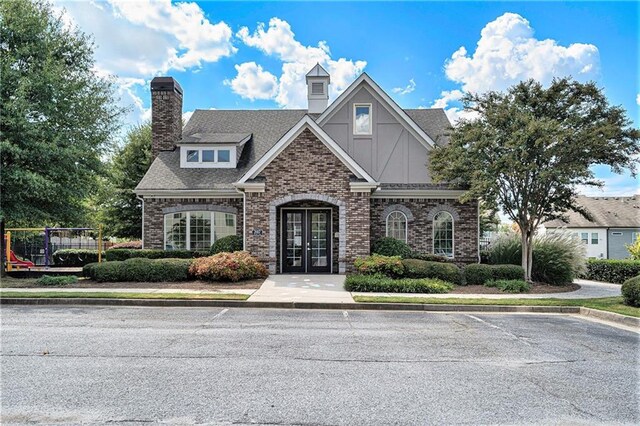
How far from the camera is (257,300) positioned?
12.1 metres

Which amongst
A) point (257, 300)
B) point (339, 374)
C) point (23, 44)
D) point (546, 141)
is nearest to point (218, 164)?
point (23, 44)

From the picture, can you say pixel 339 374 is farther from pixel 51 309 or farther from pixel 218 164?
pixel 218 164

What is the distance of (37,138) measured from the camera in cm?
1554

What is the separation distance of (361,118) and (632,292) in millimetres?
12752

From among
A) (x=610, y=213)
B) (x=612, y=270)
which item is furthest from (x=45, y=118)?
(x=610, y=213)

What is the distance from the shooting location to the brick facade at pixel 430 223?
63.0 feet

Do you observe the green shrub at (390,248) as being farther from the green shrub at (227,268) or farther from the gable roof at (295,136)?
the green shrub at (227,268)

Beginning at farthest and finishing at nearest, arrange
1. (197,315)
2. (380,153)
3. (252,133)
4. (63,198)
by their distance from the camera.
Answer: (252,133), (380,153), (63,198), (197,315)

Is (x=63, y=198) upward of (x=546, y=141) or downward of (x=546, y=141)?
downward

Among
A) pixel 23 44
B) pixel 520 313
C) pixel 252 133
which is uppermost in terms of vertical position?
pixel 23 44

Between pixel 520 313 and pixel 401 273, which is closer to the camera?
pixel 520 313

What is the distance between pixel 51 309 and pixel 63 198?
7008 mm

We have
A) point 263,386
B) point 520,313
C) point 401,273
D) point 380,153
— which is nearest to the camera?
point 263,386

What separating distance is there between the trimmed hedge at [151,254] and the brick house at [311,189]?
1.00 metres
